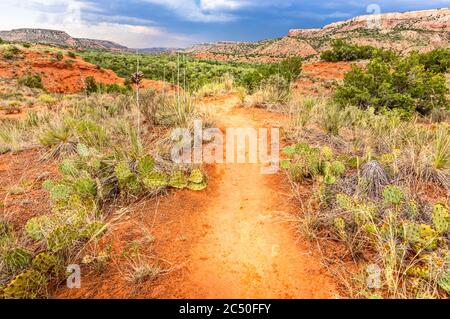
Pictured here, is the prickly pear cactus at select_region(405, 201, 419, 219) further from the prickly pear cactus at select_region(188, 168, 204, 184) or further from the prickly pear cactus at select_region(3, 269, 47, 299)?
the prickly pear cactus at select_region(3, 269, 47, 299)

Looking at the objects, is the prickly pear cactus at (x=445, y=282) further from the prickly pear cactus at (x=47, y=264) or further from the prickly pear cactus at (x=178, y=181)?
the prickly pear cactus at (x=47, y=264)

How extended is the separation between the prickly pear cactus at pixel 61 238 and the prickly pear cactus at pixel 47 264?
138mm

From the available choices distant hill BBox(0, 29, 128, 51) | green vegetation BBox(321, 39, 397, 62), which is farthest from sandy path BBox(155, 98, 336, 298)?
distant hill BBox(0, 29, 128, 51)

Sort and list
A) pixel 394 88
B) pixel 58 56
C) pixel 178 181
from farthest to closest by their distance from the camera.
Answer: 1. pixel 58 56
2. pixel 394 88
3. pixel 178 181

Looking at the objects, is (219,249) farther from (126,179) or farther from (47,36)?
(47,36)

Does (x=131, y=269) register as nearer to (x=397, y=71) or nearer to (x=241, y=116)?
(x=241, y=116)

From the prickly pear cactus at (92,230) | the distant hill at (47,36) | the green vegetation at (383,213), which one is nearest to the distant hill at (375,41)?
the distant hill at (47,36)

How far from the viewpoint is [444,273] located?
244 centimetres

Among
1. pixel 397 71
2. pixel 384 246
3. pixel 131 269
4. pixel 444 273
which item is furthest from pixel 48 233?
pixel 397 71

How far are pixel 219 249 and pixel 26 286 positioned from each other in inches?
60.1

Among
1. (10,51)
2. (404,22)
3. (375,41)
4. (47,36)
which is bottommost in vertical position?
(10,51)

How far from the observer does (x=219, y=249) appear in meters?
2.94

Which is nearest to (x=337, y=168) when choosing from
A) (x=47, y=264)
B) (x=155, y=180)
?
(x=155, y=180)

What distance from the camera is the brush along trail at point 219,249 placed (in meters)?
2.48
